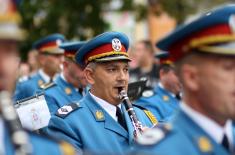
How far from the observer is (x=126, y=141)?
6.13m

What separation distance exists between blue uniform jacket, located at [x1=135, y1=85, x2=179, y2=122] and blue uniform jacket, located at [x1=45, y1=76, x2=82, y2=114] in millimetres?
838

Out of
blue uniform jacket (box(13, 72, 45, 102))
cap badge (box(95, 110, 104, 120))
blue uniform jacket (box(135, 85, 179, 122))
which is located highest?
cap badge (box(95, 110, 104, 120))

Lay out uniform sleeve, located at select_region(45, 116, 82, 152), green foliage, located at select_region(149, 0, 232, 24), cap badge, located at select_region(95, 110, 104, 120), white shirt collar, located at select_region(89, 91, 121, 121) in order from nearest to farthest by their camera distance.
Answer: uniform sleeve, located at select_region(45, 116, 82, 152) → cap badge, located at select_region(95, 110, 104, 120) → white shirt collar, located at select_region(89, 91, 121, 121) → green foliage, located at select_region(149, 0, 232, 24)

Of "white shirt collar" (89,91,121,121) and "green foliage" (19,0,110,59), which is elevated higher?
"green foliage" (19,0,110,59)

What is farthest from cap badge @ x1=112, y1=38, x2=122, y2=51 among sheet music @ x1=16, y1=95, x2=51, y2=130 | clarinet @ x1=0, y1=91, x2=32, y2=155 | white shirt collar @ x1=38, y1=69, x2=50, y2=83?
white shirt collar @ x1=38, y1=69, x2=50, y2=83

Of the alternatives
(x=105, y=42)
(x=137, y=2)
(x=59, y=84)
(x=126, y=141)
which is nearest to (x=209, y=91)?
(x=126, y=141)

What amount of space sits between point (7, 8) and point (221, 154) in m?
1.35

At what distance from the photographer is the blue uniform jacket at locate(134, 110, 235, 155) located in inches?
149

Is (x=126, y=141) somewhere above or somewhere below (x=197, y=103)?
below

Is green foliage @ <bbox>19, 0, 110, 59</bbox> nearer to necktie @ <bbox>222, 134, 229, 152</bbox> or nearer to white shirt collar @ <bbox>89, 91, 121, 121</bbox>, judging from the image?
white shirt collar @ <bbox>89, 91, 121, 121</bbox>

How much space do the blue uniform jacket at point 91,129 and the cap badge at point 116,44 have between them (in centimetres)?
56

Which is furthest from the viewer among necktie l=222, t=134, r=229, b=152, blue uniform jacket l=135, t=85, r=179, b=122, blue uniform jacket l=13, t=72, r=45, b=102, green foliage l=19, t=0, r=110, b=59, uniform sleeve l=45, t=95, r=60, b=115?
green foliage l=19, t=0, r=110, b=59

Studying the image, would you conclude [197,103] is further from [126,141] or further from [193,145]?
[126,141]

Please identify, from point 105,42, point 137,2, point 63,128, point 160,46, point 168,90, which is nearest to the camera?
point 160,46
